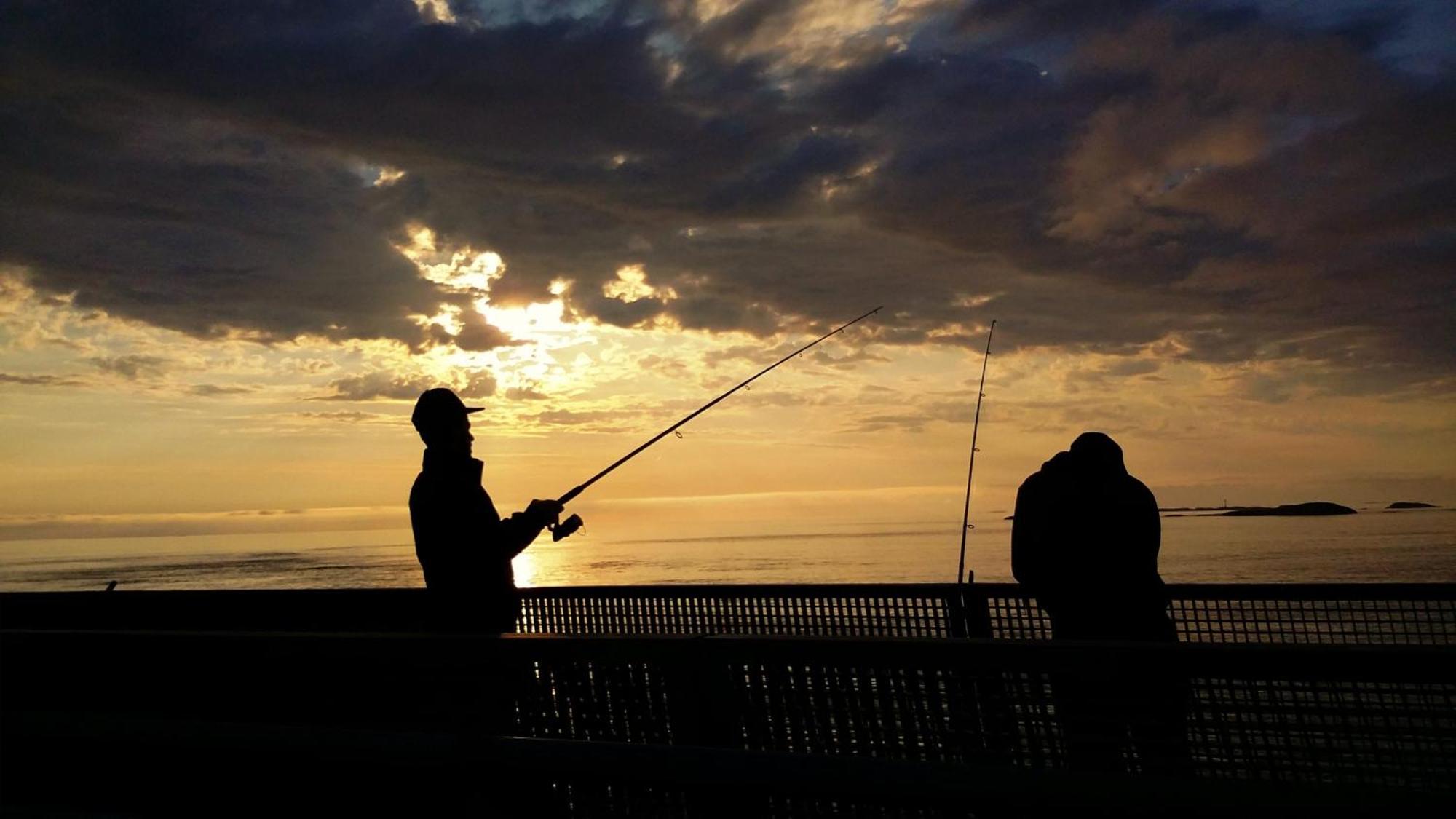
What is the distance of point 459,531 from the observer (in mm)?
4340

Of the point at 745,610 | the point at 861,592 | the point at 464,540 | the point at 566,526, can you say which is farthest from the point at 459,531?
the point at 745,610

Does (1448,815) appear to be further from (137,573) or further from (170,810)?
(137,573)

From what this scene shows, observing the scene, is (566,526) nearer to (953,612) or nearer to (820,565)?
(953,612)

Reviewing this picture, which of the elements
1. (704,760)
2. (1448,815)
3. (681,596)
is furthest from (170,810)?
(681,596)

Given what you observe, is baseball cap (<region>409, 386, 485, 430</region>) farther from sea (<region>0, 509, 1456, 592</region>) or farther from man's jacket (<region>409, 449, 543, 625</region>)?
sea (<region>0, 509, 1456, 592</region>)

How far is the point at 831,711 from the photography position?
266cm

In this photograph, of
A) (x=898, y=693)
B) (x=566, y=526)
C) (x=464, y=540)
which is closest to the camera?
(x=898, y=693)

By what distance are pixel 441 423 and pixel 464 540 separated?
46cm

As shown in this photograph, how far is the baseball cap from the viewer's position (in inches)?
175

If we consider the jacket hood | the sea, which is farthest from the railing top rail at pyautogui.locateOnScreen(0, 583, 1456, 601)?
the sea

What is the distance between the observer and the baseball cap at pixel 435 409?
4.43 metres

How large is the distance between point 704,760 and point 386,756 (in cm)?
89

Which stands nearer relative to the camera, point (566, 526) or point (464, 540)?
point (464, 540)

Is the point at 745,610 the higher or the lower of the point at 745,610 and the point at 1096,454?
the lower
